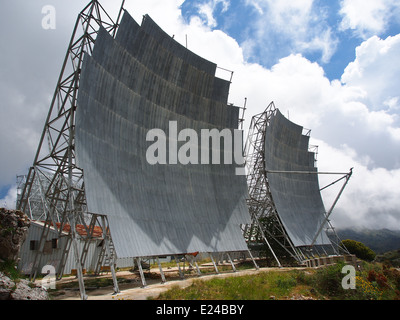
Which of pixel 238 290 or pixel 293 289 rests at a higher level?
pixel 293 289

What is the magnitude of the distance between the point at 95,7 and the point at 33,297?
1899 centimetres

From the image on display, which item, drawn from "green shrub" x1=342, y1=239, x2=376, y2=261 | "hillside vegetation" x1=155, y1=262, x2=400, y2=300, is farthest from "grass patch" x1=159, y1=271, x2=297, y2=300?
"green shrub" x1=342, y1=239, x2=376, y2=261

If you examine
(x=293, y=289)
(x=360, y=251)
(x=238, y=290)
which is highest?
(x=360, y=251)

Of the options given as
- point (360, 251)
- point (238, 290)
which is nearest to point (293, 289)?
point (238, 290)

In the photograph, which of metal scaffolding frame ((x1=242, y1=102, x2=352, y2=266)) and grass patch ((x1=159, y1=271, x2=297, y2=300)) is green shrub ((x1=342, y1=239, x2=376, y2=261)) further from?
grass patch ((x1=159, y1=271, x2=297, y2=300))

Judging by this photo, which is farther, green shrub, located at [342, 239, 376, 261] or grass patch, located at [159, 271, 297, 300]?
green shrub, located at [342, 239, 376, 261]

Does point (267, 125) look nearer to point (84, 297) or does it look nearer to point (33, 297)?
point (84, 297)

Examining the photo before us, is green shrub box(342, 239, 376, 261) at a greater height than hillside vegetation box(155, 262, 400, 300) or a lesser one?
greater

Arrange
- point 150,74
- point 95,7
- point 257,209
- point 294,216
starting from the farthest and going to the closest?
1. point 294,216
2. point 257,209
3. point 150,74
4. point 95,7

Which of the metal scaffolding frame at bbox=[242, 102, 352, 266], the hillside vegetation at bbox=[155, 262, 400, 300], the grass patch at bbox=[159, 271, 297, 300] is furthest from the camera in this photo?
the metal scaffolding frame at bbox=[242, 102, 352, 266]

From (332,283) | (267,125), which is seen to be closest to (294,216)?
(267,125)

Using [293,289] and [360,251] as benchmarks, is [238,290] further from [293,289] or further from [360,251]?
[360,251]

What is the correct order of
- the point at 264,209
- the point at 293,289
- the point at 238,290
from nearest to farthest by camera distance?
the point at 238,290 → the point at 293,289 → the point at 264,209
